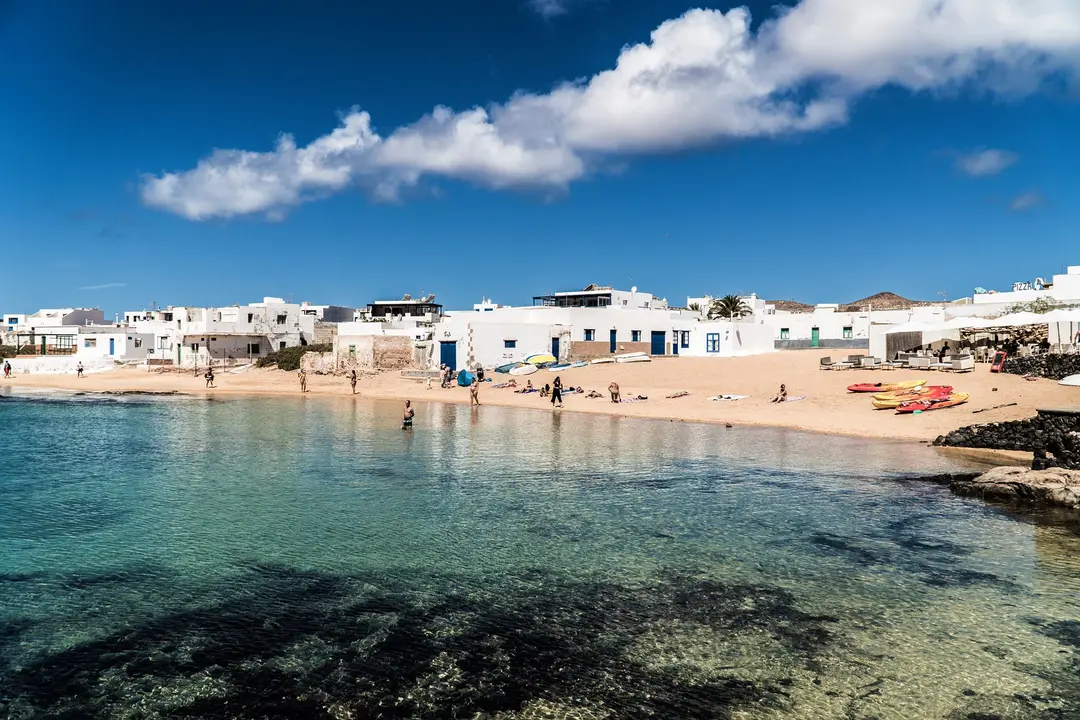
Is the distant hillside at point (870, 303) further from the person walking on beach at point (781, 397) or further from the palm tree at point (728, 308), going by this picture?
the person walking on beach at point (781, 397)

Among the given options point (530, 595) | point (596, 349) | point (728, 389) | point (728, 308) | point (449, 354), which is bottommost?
point (530, 595)

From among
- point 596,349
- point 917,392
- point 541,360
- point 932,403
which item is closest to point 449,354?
point 541,360

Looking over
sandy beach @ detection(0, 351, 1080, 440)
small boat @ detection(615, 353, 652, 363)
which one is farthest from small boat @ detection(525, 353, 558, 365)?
small boat @ detection(615, 353, 652, 363)

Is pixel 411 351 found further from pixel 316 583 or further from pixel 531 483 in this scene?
pixel 316 583

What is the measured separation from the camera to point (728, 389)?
3853cm

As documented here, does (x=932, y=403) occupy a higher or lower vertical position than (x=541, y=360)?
lower

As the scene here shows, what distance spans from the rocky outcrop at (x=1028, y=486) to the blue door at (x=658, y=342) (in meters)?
41.5

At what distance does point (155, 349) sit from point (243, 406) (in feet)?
119

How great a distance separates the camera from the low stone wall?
2931 cm

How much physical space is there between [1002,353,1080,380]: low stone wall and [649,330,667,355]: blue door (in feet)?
92.4

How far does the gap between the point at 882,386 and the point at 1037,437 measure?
10980 millimetres

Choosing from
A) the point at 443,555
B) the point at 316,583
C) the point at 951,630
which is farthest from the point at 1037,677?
the point at 316,583

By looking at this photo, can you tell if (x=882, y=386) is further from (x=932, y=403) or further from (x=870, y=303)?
(x=870, y=303)

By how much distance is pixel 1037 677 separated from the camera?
Answer: 8.00 m
